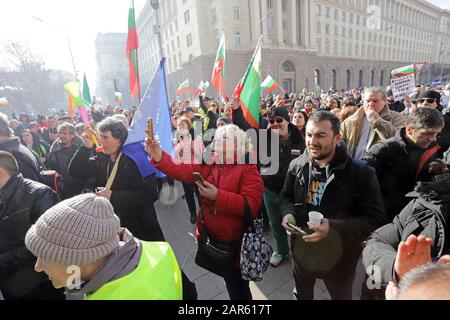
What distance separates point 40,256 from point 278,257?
2.74 meters

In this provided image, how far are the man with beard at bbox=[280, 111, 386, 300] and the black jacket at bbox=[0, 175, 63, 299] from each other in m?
2.02

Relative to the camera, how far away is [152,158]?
91.0 inches

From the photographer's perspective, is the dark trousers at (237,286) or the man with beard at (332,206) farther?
the dark trousers at (237,286)

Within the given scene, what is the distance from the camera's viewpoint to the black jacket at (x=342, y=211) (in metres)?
1.77

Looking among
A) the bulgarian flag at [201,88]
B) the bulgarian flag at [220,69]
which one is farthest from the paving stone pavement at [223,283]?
the bulgarian flag at [201,88]

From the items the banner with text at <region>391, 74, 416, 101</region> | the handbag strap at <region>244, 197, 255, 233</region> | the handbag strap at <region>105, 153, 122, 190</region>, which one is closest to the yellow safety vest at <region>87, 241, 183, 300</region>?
the handbag strap at <region>244, 197, 255, 233</region>

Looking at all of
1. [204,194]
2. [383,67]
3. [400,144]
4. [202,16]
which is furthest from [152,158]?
[383,67]

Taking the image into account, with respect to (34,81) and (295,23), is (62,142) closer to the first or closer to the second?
(34,81)

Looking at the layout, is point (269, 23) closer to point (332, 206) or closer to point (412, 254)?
point (332, 206)

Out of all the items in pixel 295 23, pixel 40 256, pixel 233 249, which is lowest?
pixel 233 249

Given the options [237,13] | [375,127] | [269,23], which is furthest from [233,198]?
[269,23]

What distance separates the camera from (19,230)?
75.9 inches

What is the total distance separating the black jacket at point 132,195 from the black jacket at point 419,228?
2.06 m

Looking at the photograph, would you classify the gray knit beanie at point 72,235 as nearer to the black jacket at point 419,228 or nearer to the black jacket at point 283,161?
the black jacket at point 419,228
